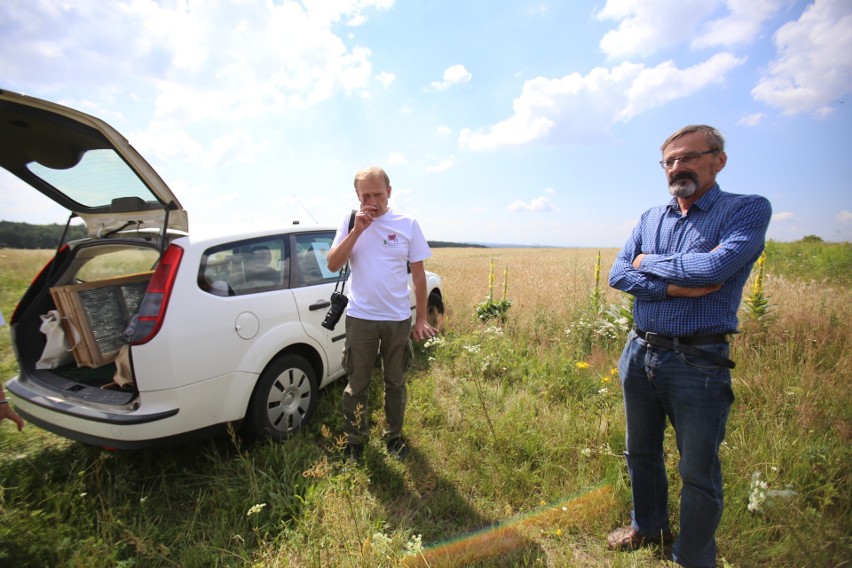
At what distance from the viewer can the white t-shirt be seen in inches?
104

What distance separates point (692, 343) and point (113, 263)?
3.98m

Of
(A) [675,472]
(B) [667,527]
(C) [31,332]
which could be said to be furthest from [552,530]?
(C) [31,332]

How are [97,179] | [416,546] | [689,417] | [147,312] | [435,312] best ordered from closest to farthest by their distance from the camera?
[416,546] < [689,417] < [147,312] < [97,179] < [435,312]

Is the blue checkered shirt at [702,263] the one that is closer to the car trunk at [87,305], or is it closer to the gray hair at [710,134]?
the gray hair at [710,134]

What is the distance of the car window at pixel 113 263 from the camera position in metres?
3.07

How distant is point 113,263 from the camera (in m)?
3.19

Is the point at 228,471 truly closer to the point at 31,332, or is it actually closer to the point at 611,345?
the point at 31,332

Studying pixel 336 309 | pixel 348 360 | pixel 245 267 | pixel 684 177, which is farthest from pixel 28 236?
pixel 684 177

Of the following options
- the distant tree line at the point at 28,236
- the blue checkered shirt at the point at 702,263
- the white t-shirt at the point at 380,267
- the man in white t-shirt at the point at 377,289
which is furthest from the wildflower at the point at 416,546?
the distant tree line at the point at 28,236

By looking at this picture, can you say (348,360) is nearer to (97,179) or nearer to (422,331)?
(422,331)

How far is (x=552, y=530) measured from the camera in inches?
87.2

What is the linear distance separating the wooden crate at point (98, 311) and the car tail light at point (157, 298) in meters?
0.84

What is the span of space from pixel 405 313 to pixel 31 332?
272 cm

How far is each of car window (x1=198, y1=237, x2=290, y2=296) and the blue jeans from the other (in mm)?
2444
